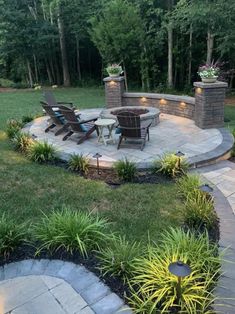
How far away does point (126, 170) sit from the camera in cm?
546

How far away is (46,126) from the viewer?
29.1 feet

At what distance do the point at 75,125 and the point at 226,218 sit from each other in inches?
167

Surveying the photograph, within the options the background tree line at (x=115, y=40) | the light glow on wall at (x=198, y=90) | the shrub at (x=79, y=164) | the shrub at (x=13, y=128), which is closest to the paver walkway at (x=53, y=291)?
the shrub at (x=79, y=164)

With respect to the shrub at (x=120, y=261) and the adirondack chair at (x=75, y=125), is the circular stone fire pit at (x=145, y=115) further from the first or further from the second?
the shrub at (x=120, y=261)

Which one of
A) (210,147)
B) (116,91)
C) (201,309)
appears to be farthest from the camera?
(116,91)

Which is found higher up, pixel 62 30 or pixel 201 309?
pixel 62 30

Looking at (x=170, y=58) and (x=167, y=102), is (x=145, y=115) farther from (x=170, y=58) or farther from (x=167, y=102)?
(x=170, y=58)

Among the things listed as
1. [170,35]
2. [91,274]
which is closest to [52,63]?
[170,35]

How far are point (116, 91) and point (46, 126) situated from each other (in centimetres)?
272

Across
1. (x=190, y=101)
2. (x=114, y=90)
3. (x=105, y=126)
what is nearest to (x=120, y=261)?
(x=105, y=126)

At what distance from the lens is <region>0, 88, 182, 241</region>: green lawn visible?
413cm

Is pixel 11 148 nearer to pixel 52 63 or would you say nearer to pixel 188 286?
pixel 188 286

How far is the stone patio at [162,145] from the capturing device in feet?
20.2

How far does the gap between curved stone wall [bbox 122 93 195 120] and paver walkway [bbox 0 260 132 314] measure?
6.74 m
